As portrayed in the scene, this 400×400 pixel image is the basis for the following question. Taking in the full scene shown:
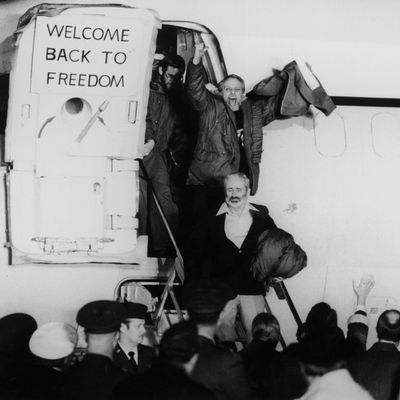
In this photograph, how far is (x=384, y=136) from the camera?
6.28 meters

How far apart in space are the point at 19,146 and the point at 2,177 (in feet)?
0.93

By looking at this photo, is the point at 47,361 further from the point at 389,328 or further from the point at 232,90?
the point at 232,90

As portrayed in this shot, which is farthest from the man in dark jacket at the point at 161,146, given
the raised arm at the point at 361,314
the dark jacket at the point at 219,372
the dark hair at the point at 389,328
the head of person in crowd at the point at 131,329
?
the dark jacket at the point at 219,372

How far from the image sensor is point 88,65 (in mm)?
5867

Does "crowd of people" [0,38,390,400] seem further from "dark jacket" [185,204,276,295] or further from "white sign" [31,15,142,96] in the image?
"white sign" [31,15,142,96]

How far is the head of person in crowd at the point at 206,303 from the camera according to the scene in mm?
3713

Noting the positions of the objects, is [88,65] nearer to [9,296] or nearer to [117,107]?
[117,107]

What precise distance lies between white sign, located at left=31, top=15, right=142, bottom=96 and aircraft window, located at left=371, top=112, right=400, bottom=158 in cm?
208

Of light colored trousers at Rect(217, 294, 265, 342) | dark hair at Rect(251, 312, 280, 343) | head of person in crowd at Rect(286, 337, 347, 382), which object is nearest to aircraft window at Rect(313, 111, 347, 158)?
light colored trousers at Rect(217, 294, 265, 342)

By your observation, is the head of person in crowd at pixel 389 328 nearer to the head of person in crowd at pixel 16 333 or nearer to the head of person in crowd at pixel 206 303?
the head of person in crowd at pixel 206 303

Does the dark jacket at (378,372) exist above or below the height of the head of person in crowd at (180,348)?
below

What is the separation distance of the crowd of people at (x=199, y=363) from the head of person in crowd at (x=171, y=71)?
216cm

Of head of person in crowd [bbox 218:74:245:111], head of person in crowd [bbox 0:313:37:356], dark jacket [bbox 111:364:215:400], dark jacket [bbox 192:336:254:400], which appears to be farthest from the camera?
head of person in crowd [bbox 218:74:245:111]

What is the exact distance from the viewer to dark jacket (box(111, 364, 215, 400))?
123 inches
